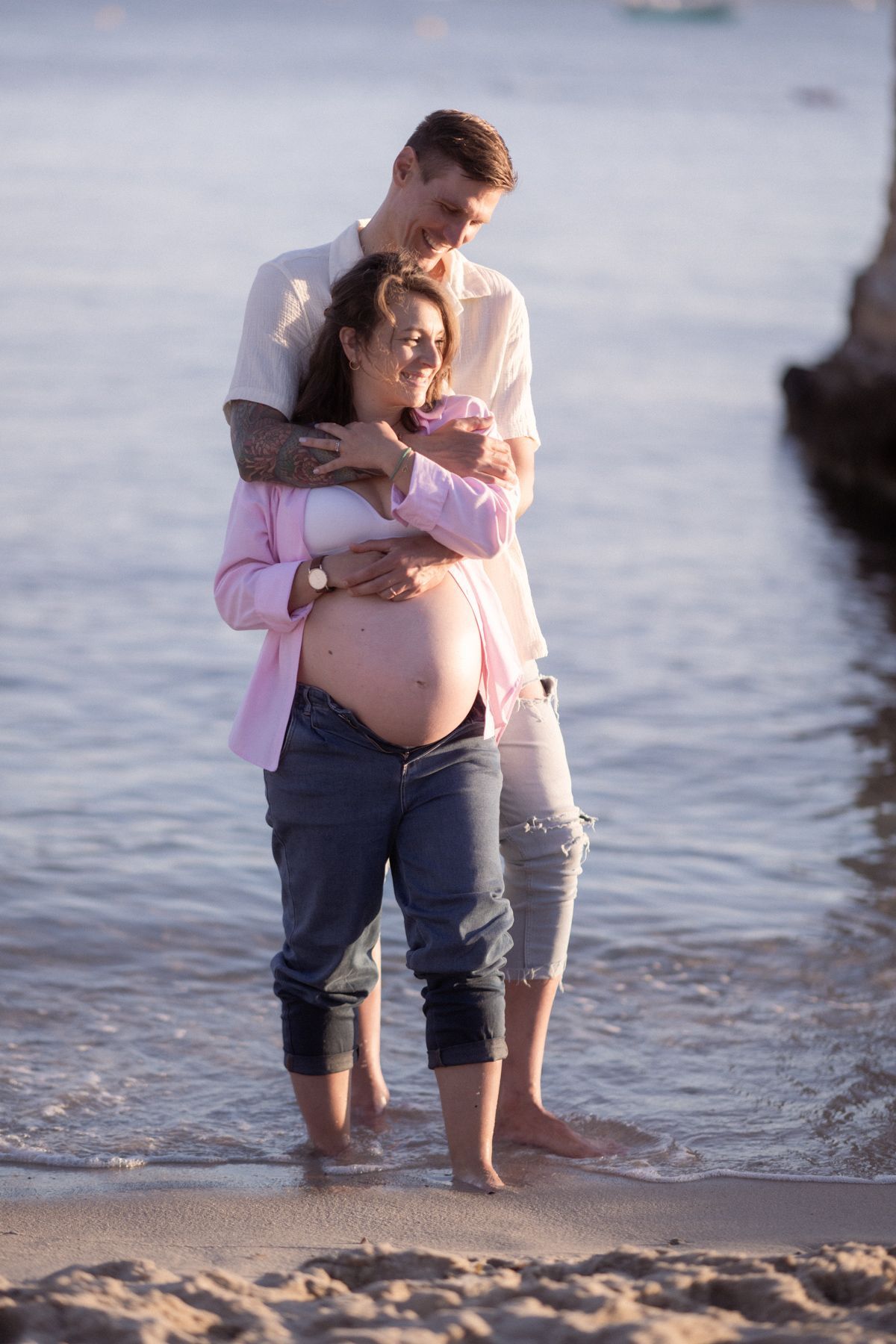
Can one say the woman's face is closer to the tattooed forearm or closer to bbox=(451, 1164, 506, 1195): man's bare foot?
the tattooed forearm

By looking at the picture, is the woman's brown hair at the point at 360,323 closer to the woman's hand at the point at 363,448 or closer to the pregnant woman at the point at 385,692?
the pregnant woman at the point at 385,692

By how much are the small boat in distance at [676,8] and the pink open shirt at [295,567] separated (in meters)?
145

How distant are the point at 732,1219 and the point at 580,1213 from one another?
0.96 feet

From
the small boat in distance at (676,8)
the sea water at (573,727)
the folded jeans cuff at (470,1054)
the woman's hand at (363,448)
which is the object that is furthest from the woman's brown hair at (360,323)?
the small boat in distance at (676,8)

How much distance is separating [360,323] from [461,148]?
398mm

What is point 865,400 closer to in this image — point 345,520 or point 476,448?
point 476,448

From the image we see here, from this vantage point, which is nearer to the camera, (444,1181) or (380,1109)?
(444,1181)

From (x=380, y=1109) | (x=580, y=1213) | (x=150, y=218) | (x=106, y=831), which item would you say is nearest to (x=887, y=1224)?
(x=580, y=1213)

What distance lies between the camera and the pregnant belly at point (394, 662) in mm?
3059

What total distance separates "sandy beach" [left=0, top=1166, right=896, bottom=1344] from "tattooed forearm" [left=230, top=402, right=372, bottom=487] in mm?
1369

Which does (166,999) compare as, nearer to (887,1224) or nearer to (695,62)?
(887,1224)

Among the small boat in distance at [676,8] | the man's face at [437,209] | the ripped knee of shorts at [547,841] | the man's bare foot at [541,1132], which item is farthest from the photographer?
the small boat in distance at [676,8]

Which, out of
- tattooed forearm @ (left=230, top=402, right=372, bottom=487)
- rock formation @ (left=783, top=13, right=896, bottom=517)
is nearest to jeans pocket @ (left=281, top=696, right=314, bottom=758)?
tattooed forearm @ (left=230, top=402, right=372, bottom=487)

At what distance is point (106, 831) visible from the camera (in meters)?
5.67
